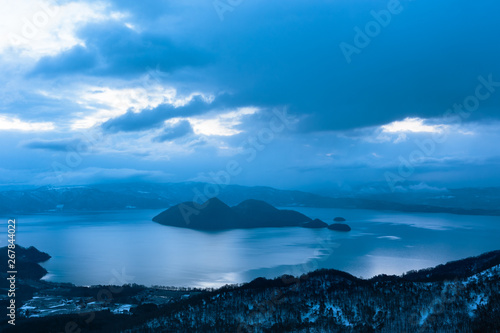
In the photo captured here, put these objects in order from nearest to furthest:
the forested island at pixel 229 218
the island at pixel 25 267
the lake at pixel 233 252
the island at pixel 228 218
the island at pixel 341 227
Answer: the island at pixel 25 267, the lake at pixel 233 252, the island at pixel 341 227, the forested island at pixel 229 218, the island at pixel 228 218

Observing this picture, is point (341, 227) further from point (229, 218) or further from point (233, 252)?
point (233, 252)

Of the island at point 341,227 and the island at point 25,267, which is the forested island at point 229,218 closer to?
the island at point 341,227

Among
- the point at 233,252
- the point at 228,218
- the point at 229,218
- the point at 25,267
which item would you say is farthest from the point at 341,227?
the point at 25,267

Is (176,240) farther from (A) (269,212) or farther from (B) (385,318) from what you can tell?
(B) (385,318)

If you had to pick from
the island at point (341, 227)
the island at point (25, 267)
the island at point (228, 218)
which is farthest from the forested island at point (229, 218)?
the island at point (25, 267)

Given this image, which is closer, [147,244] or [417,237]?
[147,244]

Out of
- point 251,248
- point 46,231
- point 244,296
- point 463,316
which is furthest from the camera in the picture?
point 46,231

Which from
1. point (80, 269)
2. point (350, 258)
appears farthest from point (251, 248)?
point (80, 269)

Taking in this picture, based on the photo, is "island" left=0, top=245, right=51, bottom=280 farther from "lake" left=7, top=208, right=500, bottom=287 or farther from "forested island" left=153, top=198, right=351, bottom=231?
"forested island" left=153, top=198, right=351, bottom=231
